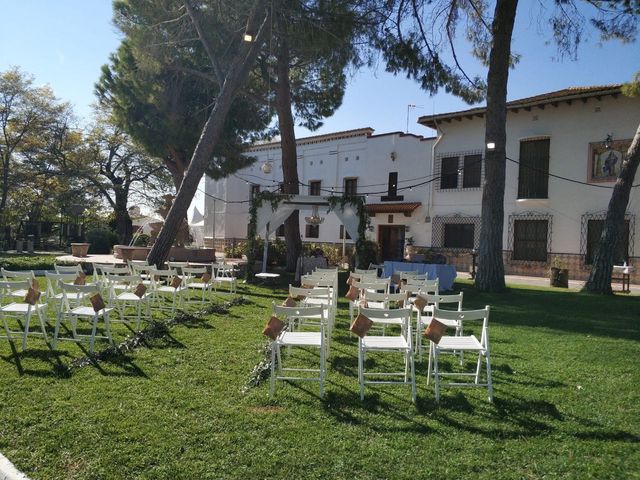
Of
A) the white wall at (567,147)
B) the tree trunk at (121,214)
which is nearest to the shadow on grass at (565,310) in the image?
the white wall at (567,147)

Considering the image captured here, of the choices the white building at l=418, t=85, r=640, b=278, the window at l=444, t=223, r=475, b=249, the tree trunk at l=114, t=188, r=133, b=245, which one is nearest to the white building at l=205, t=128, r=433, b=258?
the window at l=444, t=223, r=475, b=249

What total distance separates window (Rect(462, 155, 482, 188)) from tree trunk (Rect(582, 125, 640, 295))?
23.5 feet

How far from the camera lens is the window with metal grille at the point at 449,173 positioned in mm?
19859

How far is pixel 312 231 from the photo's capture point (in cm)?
2502

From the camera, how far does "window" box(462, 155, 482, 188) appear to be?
19.2 metres

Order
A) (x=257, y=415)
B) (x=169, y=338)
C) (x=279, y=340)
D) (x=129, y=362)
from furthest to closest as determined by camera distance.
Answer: (x=169, y=338) → (x=129, y=362) → (x=279, y=340) → (x=257, y=415)

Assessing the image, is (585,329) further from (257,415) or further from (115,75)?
(115,75)

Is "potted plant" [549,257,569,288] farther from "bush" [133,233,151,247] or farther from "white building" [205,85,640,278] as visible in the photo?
"bush" [133,233,151,247]

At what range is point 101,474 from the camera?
2.58 m

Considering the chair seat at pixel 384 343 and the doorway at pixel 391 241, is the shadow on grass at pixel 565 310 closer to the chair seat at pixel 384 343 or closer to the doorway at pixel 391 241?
the chair seat at pixel 384 343

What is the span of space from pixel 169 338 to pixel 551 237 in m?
15.6

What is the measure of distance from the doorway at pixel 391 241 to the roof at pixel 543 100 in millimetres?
4845

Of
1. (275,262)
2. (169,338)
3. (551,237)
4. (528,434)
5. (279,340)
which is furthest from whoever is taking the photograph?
(551,237)

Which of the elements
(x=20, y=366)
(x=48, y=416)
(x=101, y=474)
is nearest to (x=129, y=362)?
(x=20, y=366)
